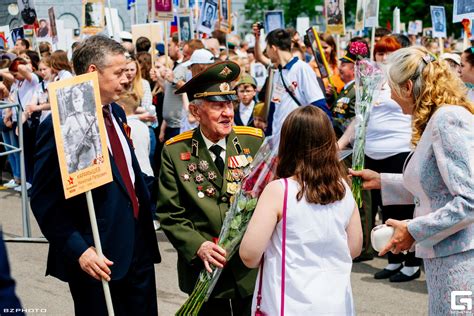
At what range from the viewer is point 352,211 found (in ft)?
11.6

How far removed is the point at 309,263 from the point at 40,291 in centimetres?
418

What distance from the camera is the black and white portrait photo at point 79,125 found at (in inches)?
153

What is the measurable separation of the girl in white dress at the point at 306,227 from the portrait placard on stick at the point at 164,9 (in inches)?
367

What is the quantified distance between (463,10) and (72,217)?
6.26 meters

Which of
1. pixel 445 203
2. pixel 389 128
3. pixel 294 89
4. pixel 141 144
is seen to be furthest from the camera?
pixel 294 89

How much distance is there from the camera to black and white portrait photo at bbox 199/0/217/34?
44.5ft

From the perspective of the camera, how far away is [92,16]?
44.9 feet

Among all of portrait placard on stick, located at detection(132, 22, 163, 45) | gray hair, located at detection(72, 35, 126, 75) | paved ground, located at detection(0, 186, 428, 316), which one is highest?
gray hair, located at detection(72, 35, 126, 75)

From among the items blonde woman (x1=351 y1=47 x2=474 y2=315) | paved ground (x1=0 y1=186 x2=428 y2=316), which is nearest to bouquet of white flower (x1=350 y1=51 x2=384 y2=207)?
blonde woman (x1=351 y1=47 x2=474 y2=315)

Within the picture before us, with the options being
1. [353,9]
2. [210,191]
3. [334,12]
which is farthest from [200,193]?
[353,9]

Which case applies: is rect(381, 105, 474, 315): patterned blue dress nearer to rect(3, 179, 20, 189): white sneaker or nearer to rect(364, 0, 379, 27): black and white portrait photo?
rect(364, 0, 379, 27): black and white portrait photo

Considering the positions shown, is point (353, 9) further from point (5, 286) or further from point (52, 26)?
point (5, 286)

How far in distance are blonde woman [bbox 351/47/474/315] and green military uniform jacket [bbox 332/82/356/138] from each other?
3966mm

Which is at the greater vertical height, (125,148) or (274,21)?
(125,148)
